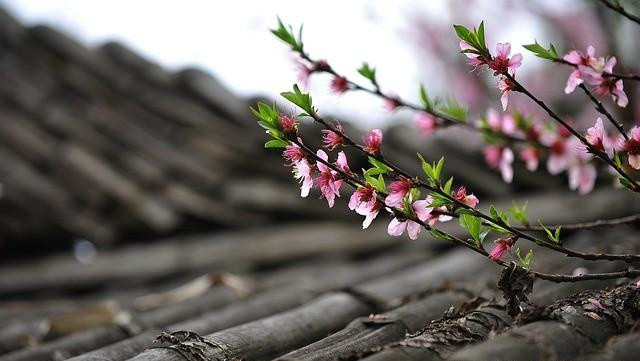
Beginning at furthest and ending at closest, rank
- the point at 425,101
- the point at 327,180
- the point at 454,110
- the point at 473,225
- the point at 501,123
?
the point at 501,123
the point at 454,110
the point at 425,101
the point at 327,180
the point at 473,225

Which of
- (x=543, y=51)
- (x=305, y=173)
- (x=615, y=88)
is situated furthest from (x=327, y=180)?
(x=615, y=88)

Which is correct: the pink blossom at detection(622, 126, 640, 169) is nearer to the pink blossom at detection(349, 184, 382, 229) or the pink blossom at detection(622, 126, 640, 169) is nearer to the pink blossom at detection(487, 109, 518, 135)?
the pink blossom at detection(349, 184, 382, 229)

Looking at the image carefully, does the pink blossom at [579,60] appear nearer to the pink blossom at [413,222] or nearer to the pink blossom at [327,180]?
the pink blossom at [413,222]

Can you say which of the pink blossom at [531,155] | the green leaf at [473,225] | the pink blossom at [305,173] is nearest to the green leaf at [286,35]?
the pink blossom at [305,173]

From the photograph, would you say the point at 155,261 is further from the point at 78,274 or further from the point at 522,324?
the point at 522,324

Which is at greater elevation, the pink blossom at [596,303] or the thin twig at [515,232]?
the thin twig at [515,232]

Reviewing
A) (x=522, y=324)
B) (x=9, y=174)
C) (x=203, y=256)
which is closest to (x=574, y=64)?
(x=522, y=324)

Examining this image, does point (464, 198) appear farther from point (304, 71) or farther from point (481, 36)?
point (304, 71)

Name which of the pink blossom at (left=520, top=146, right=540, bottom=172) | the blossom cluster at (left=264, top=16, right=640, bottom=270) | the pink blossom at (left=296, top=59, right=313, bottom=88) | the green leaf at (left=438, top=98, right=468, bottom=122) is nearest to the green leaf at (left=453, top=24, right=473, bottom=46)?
the blossom cluster at (left=264, top=16, right=640, bottom=270)
